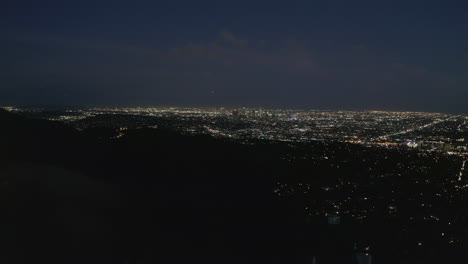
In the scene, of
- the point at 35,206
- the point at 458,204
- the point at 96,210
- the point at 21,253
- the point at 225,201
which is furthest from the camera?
the point at 458,204

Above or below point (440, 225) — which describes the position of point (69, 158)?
above

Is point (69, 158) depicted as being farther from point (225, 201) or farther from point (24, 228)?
point (225, 201)

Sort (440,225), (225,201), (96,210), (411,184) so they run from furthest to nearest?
(411,184) < (440,225) < (225,201) < (96,210)

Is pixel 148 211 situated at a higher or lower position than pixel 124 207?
lower

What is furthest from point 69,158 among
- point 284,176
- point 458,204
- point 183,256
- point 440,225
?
point 458,204

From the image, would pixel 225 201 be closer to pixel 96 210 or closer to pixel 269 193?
pixel 269 193

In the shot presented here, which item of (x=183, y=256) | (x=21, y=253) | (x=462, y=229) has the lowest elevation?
(x=462, y=229)

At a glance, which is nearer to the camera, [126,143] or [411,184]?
[126,143]

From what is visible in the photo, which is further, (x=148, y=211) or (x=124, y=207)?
(x=148, y=211)

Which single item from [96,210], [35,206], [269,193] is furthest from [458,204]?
[35,206]
